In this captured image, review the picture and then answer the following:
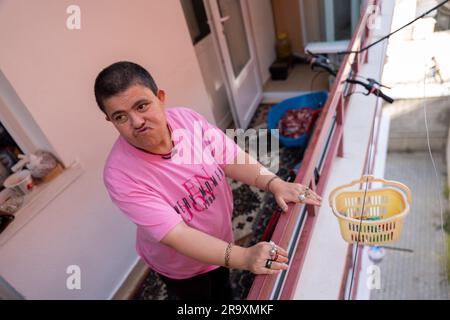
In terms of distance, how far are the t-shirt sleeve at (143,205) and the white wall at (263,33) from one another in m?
3.11

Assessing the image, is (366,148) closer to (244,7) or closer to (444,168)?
(444,168)

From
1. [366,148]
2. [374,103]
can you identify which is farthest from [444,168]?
[374,103]

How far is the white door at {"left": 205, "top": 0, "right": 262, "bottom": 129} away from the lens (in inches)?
108

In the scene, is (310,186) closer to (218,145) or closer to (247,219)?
(218,145)

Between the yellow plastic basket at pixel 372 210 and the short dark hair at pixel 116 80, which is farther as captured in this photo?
the yellow plastic basket at pixel 372 210

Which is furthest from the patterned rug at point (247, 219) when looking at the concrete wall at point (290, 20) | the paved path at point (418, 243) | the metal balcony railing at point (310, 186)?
the concrete wall at point (290, 20)

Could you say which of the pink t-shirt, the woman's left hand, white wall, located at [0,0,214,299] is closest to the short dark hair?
the pink t-shirt

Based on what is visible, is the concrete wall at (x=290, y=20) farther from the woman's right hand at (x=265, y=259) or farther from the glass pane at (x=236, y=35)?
the woman's right hand at (x=265, y=259)

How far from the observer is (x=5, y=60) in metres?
1.24

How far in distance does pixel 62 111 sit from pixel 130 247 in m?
1.02

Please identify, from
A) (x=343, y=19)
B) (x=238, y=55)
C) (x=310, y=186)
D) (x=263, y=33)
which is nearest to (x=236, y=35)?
(x=238, y=55)

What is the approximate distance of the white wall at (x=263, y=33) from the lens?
3.52 meters

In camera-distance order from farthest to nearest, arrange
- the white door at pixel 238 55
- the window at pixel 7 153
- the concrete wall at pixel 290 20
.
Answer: the concrete wall at pixel 290 20
the white door at pixel 238 55
the window at pixel 7 153

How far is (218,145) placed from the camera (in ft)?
3.23
